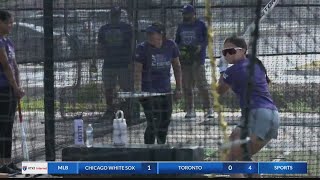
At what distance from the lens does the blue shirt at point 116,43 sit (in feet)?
22.3

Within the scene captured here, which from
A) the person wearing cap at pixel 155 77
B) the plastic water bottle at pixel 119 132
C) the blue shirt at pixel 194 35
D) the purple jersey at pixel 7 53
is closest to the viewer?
the plastic water bottle at pixel 119 132

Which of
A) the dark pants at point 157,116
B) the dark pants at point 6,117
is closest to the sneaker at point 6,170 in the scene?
the dark pants at point 6,117

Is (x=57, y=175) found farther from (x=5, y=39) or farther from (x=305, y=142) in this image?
(x=305, y=142)

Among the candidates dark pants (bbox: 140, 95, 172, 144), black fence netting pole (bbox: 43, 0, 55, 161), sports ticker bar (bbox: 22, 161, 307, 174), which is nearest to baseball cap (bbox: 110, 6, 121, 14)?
black fence netting pole (bbox: 43, 0, 55, 161)

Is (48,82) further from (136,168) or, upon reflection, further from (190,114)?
(190,114)

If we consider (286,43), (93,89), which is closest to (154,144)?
(93,89)

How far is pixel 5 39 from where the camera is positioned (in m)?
6.54

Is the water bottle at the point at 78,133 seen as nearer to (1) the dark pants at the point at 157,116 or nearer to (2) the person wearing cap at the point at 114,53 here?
(2) the person wearing cap at the point at 114,53

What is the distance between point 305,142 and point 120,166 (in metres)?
1.97

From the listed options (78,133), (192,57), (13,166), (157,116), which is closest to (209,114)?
(157,116)

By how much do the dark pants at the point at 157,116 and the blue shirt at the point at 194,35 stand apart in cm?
64

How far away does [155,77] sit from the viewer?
6.90 metres

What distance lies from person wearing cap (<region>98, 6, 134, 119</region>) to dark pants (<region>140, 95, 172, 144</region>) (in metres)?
0.28

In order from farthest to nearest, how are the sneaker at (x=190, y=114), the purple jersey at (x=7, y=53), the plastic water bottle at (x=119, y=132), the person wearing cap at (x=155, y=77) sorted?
A: 1. the sneaker at (x=190, y=114)
2. the person wearing cap at (x=155, y=77)
3. the purple jersey at (x=7, y=53)
4. the plastic water bottle at (x=119, y=132)
